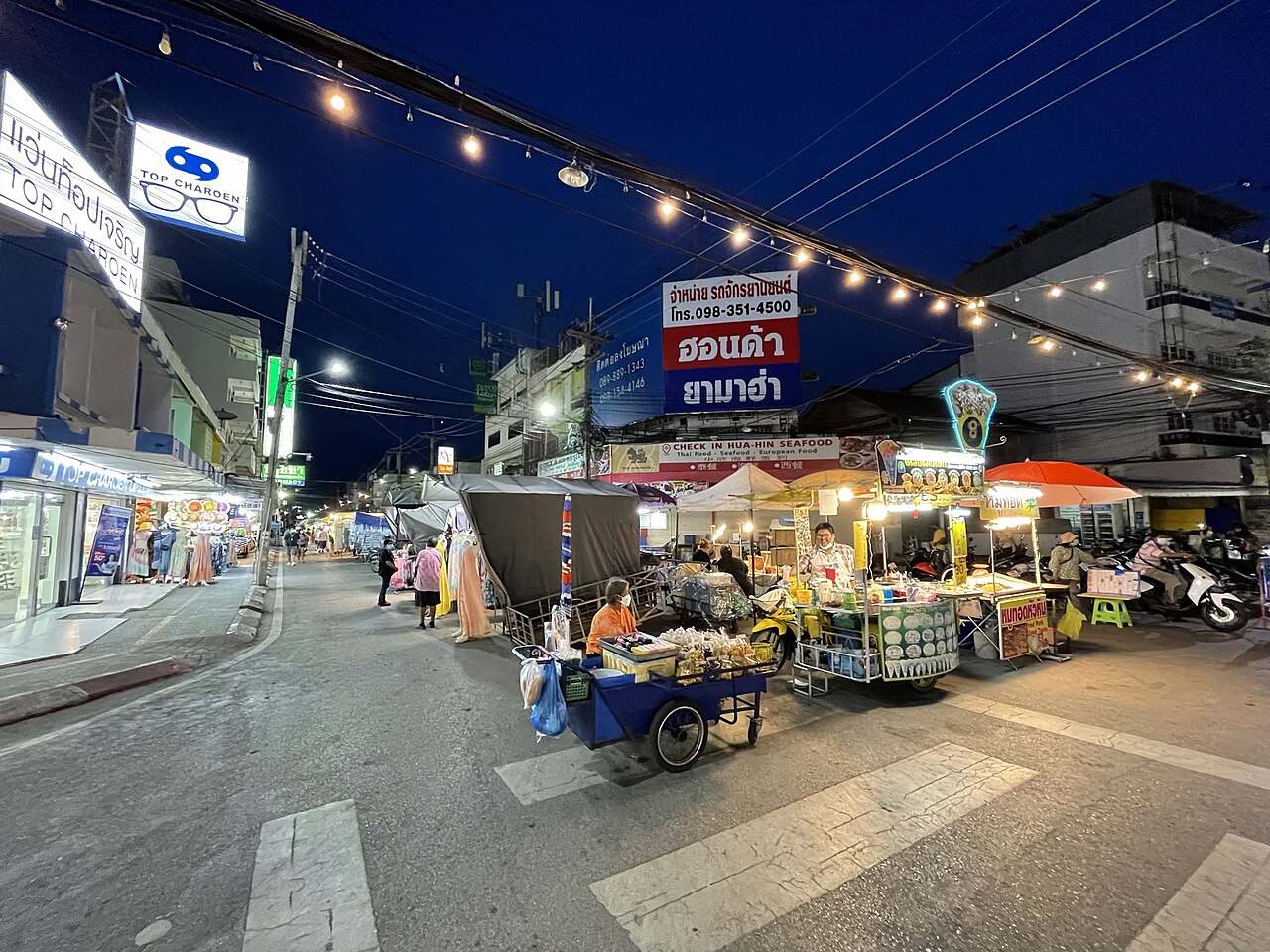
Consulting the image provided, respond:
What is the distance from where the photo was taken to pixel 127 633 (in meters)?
9.59

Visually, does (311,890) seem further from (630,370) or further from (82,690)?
(630,370)

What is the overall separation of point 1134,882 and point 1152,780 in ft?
5.96

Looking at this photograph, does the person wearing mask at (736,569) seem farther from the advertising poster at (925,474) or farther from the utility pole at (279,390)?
the utility pole at (279,390)

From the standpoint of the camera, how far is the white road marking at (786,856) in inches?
111

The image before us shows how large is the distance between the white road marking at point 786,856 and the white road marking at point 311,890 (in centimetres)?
132

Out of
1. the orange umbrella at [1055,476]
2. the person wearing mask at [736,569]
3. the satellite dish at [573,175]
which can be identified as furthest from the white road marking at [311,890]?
the orange umbrella at [1055,476]

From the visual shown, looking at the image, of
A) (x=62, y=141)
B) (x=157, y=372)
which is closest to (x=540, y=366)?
(x=157, y=372)

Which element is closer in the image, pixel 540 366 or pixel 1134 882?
pixel 1134 882

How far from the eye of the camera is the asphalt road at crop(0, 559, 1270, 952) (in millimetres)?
2785

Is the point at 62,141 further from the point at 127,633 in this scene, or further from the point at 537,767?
the point at 537,767

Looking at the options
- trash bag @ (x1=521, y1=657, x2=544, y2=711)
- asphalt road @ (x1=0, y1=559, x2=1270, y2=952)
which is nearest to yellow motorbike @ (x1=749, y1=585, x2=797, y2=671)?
asphalt road @ (x1=0, y1=559, x2=1270, y2=952)

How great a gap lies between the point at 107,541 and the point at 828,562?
60.8 ft

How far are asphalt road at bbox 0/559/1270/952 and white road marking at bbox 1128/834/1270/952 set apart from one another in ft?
0.06

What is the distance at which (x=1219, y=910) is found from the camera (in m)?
2.88
